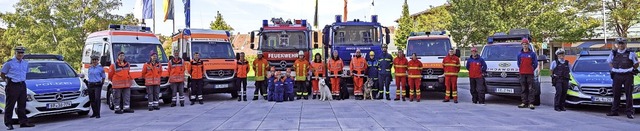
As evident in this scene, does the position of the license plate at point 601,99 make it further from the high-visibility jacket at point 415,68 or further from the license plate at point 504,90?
the high-visibility jacket at point 415,68

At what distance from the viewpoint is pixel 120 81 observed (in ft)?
35.1

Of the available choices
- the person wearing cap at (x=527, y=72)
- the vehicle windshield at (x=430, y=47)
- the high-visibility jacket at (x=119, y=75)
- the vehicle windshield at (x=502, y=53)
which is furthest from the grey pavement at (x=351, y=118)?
the vehicle windshield at (x=430, y=47)

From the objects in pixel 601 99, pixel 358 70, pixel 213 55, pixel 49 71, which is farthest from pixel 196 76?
pixel 601 99

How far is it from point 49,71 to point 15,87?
5.33 feet

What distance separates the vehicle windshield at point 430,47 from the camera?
44.0 ft

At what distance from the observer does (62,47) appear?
26156mm

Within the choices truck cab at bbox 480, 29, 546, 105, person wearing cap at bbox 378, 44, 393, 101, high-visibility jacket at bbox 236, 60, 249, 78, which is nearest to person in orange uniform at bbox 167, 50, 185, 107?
high-visibility jacket at bbox 236, 60, 249, 78

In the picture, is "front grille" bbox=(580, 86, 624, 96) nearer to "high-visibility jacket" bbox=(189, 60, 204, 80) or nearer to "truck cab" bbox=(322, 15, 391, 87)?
"truck cab" bbox=(322, 15, 391, 87)

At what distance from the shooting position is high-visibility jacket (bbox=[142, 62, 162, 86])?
1117 centimetres

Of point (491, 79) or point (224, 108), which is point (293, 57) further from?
point (491, 79)

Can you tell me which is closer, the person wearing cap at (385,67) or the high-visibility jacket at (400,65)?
the high-visibility jacket at (400,65)

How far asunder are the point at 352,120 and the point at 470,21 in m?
20.2

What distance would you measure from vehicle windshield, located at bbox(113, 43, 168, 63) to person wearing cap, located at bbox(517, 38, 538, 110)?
9.35 m

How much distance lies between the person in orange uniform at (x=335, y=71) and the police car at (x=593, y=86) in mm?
5727
